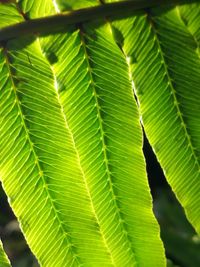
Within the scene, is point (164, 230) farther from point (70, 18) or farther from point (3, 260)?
point (70, 18)

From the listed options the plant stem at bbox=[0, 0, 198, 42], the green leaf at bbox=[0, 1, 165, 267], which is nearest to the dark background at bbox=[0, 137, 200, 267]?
the green leaf at bbox=[0, 1, 165, 267]

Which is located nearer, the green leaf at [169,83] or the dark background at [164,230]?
the green leaf at [169,83]

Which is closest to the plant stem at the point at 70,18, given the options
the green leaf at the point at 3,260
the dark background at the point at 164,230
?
the green leaf at the point at 3,260

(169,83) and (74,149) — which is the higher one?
(169,83)

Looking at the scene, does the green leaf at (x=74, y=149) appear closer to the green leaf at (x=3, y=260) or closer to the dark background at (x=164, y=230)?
the green leaf at (x=3, y=260)

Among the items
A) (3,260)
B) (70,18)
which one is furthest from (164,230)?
(70,18)

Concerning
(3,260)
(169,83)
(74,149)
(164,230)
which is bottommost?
(164,230)

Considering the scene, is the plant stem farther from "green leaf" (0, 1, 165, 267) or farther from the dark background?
the dark background
